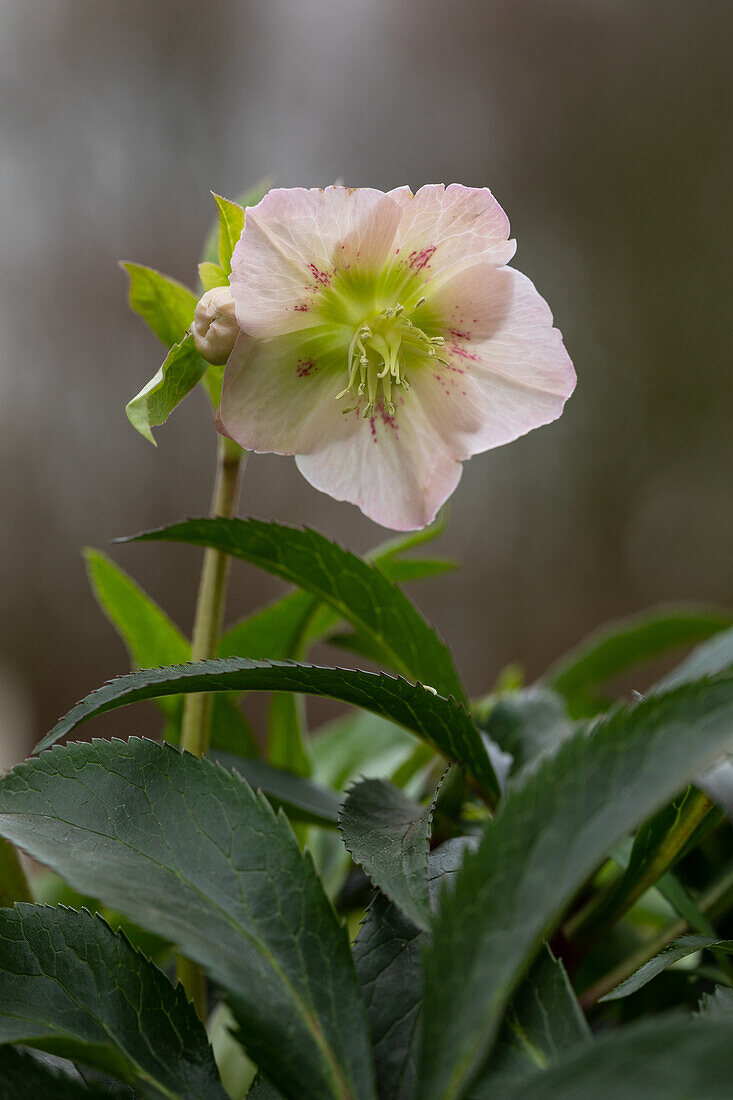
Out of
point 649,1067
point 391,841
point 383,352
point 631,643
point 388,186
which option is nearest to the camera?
point 649,1067

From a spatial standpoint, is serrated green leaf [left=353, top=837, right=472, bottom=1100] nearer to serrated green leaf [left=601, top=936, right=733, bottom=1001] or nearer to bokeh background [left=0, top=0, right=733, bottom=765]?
serrated green leaf [left=601, top=936, right=733, bottom=1001]

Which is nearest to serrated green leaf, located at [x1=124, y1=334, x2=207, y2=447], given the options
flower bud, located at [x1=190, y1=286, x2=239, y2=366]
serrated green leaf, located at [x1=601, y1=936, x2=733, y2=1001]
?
flower bud, located at [x1=190, y1=286, x2=239, y2=366]

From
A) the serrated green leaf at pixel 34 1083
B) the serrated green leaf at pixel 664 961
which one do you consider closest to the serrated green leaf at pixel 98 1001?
the serrated green leaf at pixel 34 1083

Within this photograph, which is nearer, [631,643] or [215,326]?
[215,326]

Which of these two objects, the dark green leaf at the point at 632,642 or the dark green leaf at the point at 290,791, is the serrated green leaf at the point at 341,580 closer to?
the dark green leaf at the point at 290,791

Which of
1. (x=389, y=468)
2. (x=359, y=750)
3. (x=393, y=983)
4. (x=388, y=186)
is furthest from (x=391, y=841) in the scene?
(x=388, y=186)

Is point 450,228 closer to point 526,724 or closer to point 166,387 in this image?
point 166,387
